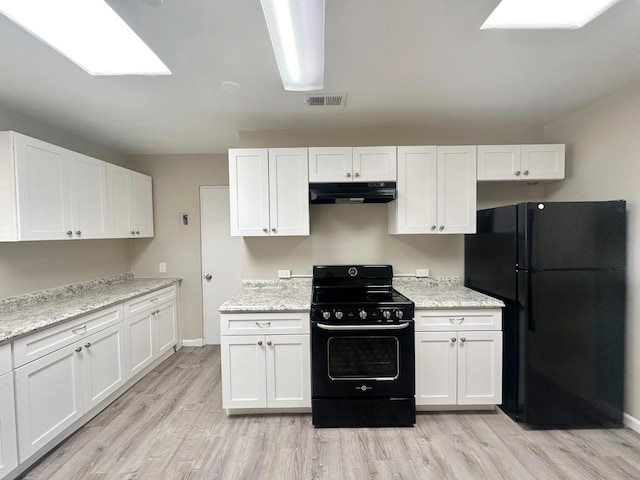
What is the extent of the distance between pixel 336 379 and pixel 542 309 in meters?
1.61

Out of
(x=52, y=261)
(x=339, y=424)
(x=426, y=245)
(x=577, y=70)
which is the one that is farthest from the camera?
(x=426, y=245)

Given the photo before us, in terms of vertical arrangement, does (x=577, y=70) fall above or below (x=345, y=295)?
above

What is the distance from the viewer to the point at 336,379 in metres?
2.13

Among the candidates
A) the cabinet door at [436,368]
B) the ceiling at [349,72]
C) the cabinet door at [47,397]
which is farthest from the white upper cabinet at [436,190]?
the cabinet door at [47,397]

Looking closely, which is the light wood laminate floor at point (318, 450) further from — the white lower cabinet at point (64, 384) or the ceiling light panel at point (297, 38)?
the ceiling light panel at point (297, 38)

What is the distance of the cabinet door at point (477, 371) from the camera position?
2215 mm

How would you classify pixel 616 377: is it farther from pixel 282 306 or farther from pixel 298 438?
pixel 282 306

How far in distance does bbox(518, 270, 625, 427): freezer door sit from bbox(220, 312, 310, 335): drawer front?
1701 millimetres

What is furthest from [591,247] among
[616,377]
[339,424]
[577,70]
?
[339,424]

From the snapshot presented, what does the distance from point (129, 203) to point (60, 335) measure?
1.67m

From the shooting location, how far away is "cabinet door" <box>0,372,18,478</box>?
159 cm

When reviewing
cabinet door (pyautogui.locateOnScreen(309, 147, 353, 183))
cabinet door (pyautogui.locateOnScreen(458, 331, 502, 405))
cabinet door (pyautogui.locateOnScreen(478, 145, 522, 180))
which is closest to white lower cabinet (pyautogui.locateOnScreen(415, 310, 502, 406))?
cabinet door (pyautogui.locateOnScreen(458, 331, 502, 405))

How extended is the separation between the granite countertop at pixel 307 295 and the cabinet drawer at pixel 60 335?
1047 mm

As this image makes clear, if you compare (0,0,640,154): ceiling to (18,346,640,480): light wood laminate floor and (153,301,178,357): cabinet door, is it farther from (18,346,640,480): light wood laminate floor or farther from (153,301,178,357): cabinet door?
(18,346,640,480): light wood laminate floor
